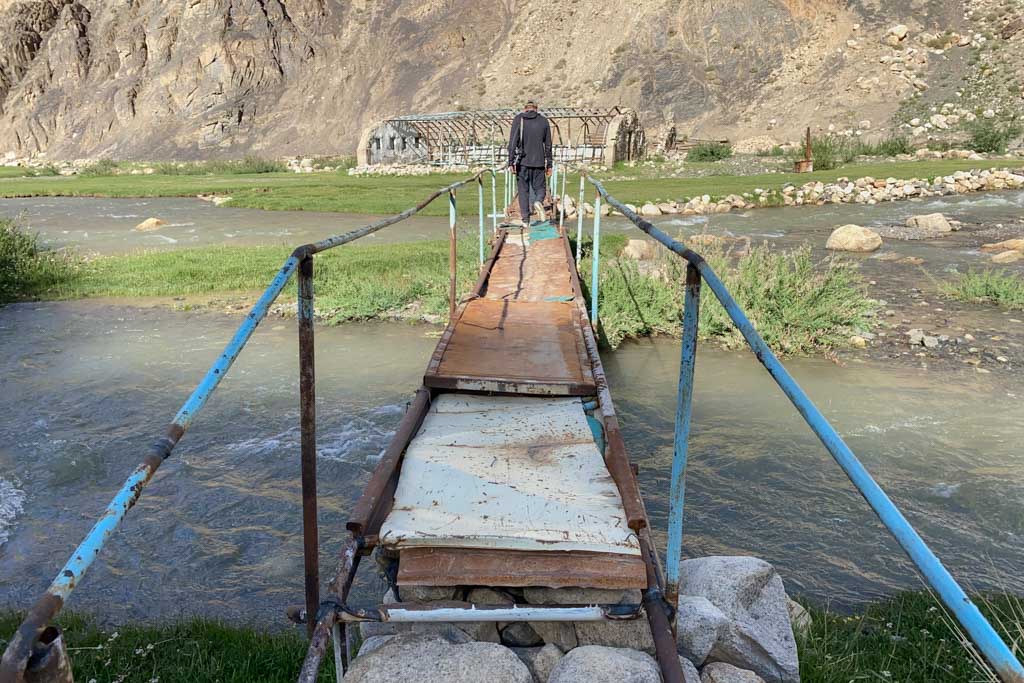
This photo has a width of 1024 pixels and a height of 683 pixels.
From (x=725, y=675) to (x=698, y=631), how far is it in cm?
18

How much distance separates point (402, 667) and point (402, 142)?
154 feet

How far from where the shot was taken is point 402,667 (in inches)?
98.2

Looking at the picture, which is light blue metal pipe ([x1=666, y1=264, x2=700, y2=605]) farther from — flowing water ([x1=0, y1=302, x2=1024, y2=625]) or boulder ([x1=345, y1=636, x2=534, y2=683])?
flowing water ([x1=0, y1=302, x2=1024, y2=625])

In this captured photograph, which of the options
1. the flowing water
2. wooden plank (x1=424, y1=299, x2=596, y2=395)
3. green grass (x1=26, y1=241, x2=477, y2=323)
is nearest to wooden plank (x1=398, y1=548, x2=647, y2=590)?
wooden plank (x1=424, y1=299, x2=596, y2=395)

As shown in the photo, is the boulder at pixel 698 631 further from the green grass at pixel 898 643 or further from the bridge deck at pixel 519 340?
the bridge deck at pixel 519 340

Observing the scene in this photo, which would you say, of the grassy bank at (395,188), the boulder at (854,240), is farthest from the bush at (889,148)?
the boulder at (854,240)

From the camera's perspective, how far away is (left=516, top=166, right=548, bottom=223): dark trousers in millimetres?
11703

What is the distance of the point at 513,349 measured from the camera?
5512 mm

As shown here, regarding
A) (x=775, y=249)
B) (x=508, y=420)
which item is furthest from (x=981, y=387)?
(x=775, y=249)

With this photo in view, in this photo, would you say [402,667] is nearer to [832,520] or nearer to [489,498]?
[489,498]

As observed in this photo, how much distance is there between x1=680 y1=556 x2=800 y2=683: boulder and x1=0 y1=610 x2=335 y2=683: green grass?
1.76 metres

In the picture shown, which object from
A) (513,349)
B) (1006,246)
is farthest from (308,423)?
(1006,246)

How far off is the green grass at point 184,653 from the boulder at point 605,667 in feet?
→ 4.68

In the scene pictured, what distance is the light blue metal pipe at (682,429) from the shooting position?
263 cm
